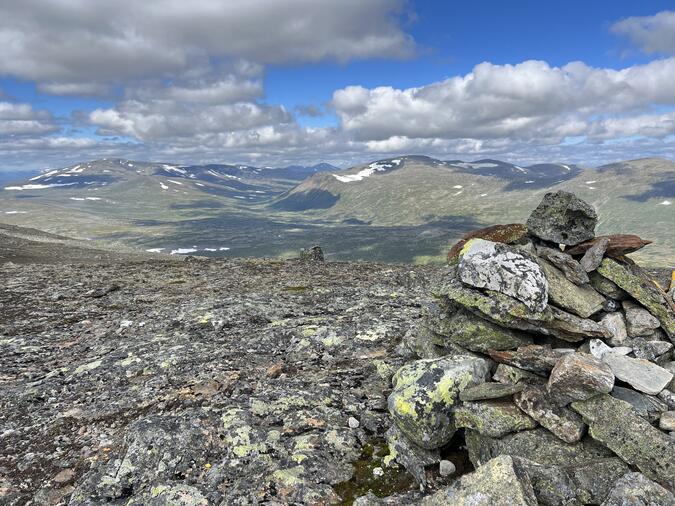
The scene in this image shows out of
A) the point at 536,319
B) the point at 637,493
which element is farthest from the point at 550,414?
the point at 536,319

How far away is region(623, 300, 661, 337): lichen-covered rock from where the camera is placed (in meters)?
11.6

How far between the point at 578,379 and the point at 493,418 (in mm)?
2049

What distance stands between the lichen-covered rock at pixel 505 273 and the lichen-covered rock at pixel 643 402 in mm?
2765

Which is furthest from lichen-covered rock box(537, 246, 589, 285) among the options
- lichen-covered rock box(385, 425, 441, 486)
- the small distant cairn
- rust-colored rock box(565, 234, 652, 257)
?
the small distant cairn

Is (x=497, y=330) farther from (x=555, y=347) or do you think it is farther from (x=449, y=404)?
(x=449, y=404)

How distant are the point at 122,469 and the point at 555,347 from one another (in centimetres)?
1228

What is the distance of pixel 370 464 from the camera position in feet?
34.2

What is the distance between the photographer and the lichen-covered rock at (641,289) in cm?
1170

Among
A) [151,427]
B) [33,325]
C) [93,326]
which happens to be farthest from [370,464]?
[33,325]

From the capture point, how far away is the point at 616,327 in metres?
11.8

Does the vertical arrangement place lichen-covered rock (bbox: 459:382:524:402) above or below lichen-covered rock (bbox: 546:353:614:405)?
below

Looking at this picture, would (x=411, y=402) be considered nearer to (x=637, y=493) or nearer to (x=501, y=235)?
(x=637, y=493)

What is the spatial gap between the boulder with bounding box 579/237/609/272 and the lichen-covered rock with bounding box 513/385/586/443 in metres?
5.08

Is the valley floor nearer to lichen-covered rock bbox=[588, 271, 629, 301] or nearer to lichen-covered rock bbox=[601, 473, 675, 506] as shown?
lichen-covered rock bbox=[601, 473, 675, 506]
